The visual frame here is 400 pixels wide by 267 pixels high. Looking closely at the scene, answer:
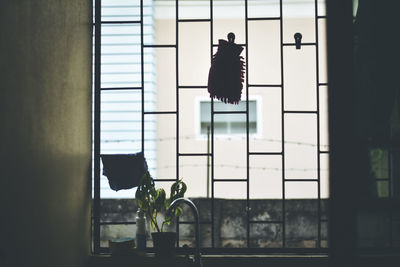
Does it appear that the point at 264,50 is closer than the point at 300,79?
No

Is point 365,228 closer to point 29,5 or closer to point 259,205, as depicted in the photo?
point 259,205

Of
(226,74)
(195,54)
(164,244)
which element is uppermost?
(195,54)

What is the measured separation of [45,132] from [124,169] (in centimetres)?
92

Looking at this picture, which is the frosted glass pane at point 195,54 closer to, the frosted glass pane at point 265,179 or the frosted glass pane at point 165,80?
the frosted glass pane at point 165,80

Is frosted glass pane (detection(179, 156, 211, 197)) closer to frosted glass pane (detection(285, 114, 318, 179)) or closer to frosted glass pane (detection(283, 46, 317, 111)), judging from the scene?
frosted glass pane (detection(285, 114, 318, 179))

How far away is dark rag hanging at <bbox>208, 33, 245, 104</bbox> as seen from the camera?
10.3 ft

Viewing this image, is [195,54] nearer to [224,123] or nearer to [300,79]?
[224,123]

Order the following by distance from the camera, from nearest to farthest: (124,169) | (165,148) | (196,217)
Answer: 1. (196,217)
2. (124,169)
3. (165,148)

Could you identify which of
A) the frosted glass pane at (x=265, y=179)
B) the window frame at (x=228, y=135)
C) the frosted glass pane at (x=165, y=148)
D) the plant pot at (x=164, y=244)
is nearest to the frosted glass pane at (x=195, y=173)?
the frosted glass pane at (x=165, y=148)

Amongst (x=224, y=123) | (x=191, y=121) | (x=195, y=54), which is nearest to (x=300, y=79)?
(x=224, y=123)

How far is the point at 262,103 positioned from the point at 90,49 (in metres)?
4.38

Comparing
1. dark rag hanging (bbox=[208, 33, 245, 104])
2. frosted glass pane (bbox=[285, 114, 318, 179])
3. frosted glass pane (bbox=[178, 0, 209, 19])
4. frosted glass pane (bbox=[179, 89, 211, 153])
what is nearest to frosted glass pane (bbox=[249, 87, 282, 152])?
frosted glass pane (bbox=[285, 114, 318, 179])

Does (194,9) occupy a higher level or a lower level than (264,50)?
higher

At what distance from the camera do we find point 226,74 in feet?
10.3
